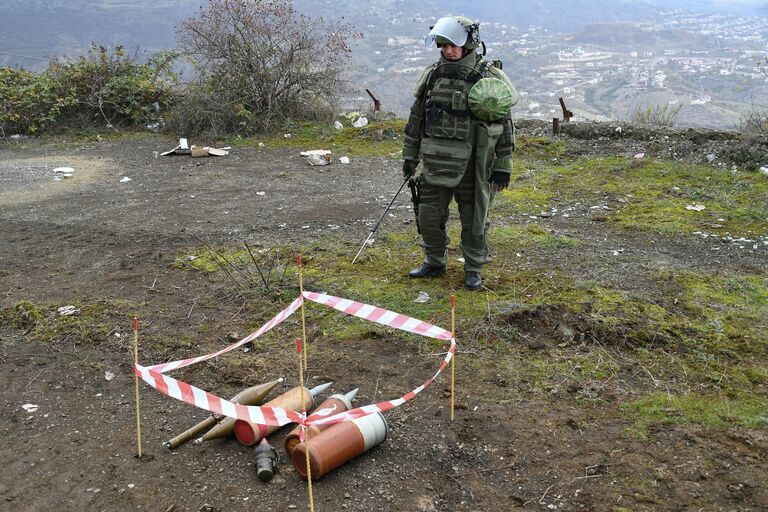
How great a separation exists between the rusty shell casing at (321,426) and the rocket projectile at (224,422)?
34 cm

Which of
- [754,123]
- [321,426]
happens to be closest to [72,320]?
[321,426]

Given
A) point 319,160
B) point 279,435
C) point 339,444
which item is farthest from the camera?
point 319,160

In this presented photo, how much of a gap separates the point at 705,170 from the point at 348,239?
4808mm

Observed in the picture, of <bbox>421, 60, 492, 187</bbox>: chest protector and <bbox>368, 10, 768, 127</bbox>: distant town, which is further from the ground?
<bbox>421, 60, 492, 187</bbox>: chest protector

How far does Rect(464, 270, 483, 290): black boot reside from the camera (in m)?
5.41

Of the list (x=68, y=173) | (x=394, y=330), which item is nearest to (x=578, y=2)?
(x=68, y=173)

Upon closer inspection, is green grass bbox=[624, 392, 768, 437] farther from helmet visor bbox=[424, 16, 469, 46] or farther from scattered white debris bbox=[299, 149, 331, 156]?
scattered white debris bbox=[299, 149, 331, 156]

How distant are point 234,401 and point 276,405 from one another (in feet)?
0.83

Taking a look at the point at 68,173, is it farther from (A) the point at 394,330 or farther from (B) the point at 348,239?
(A) the point at 394,330

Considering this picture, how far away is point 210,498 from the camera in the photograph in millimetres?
3154

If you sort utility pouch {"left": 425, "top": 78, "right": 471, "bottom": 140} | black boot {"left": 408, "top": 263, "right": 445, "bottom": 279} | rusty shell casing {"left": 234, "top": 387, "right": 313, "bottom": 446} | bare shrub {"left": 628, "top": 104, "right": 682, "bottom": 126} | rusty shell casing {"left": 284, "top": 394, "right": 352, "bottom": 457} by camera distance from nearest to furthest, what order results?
rusty shell casing {"left": 284, "top": 394, "right": 352, "bottom": 457}, rusty shell casing {"left": 234, "top": 387, "right": 313, "bottom": 446}, utility pouch {"left": 425, "top": 78, "right": 471, "bottom": 140}, black boot {"left": 408, "top": 263, "right": 445, "bottom": 279}, bare shrub {"left": 628, "top": 104, "right": 682, "bottom": 126}

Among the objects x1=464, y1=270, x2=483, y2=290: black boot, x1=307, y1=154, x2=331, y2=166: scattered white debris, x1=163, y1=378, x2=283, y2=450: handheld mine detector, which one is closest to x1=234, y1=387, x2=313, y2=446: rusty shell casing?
x1=163, y1=378, x2=283, y2=450: handheld mine detector

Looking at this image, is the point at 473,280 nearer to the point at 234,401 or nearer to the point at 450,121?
the point at 450,121

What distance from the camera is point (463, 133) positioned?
5.00m
